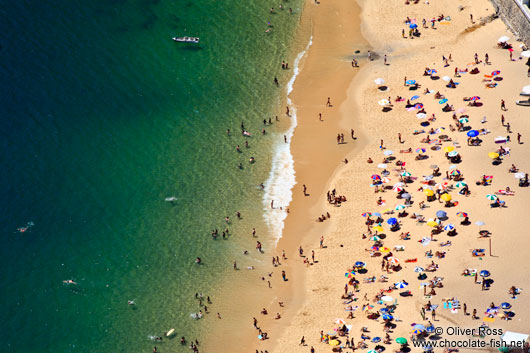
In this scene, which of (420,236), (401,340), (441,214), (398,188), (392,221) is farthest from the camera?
(398,188)

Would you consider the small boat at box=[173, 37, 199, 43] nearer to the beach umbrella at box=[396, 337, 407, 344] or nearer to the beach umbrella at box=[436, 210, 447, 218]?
the beach umbrella at box=[436, 210, 447, 218]

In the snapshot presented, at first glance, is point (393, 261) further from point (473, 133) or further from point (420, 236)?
point (473, 133)

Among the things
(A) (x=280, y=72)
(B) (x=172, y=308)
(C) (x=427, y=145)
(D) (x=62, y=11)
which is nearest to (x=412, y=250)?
(C) (x=427, y=145)

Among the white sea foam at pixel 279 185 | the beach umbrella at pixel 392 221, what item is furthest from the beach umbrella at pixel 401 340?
the white sea foam at pixel 279 185

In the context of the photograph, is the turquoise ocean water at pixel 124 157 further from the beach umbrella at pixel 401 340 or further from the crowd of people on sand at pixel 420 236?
the beach umbrella at pixel 401 340

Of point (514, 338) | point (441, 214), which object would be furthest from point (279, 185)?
point (514, 338)
